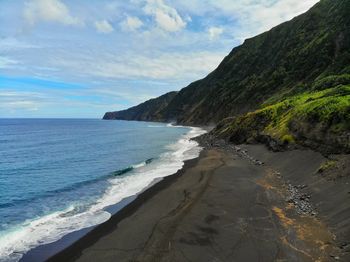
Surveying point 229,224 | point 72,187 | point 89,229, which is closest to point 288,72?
point 72,187

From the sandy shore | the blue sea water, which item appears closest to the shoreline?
the sandy shore

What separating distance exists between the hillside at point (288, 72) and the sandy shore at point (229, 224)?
1140 centimetres

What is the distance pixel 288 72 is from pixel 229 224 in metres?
95.7

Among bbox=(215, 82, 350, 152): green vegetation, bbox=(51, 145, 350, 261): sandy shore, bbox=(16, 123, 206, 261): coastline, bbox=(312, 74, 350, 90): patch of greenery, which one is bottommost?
bbox=(16, 123, 206, 261): coastline

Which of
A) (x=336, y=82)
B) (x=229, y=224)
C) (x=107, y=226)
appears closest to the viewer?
(x=229, y=224)

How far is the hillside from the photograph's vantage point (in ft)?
166

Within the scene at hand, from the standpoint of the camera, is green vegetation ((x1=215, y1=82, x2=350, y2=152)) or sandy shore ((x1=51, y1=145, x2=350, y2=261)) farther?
green vegetation ((x1=215, y1=82, x2=350, y2=152))

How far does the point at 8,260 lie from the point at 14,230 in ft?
15.8

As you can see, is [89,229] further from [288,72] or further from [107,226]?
[288,72]

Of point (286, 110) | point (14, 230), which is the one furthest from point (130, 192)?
point (286, 110)

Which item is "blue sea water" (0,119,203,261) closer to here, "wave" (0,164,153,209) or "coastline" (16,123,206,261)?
"wave" (0,164,153,209)

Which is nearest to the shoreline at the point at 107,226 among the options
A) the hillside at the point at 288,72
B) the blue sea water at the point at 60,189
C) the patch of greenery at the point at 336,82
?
the blue sea water at the point at 60,189

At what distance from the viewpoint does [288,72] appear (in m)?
107

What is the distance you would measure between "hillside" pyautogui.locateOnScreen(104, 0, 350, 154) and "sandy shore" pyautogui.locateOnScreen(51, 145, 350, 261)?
11.4 m
